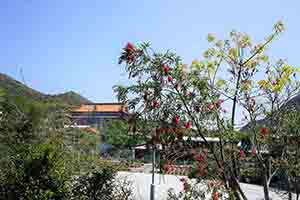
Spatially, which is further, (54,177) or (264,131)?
(54,177)

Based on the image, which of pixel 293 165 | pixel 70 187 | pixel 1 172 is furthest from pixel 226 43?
pixel 1 172

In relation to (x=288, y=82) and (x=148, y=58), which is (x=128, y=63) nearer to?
(x=148, y=58)

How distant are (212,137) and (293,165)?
1059 millimetres

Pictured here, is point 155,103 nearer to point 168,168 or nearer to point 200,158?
point 200,158

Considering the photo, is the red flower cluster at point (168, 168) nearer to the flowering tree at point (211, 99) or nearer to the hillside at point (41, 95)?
the flowering tree at point (211, 99)

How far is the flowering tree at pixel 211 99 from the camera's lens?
14.4 ft

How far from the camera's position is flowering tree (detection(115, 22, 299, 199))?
439 cm

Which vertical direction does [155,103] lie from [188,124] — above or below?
above

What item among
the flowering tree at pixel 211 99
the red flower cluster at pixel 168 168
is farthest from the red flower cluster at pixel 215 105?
the red flower cluster at pixel 168 168

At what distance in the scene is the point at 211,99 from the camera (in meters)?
4.54

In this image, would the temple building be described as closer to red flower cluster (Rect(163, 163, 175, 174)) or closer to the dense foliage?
red flower cluster (Rect(163, 163, 175, 174))

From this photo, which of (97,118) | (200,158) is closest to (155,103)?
(200,158)

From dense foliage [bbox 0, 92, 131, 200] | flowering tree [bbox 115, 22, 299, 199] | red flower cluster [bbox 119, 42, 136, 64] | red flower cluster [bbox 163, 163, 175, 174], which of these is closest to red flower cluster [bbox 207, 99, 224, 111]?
flowering tree [bbox 115, 22, 299, 199]

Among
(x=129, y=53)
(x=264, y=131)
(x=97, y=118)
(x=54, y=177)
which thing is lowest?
(x=54, y=177)
